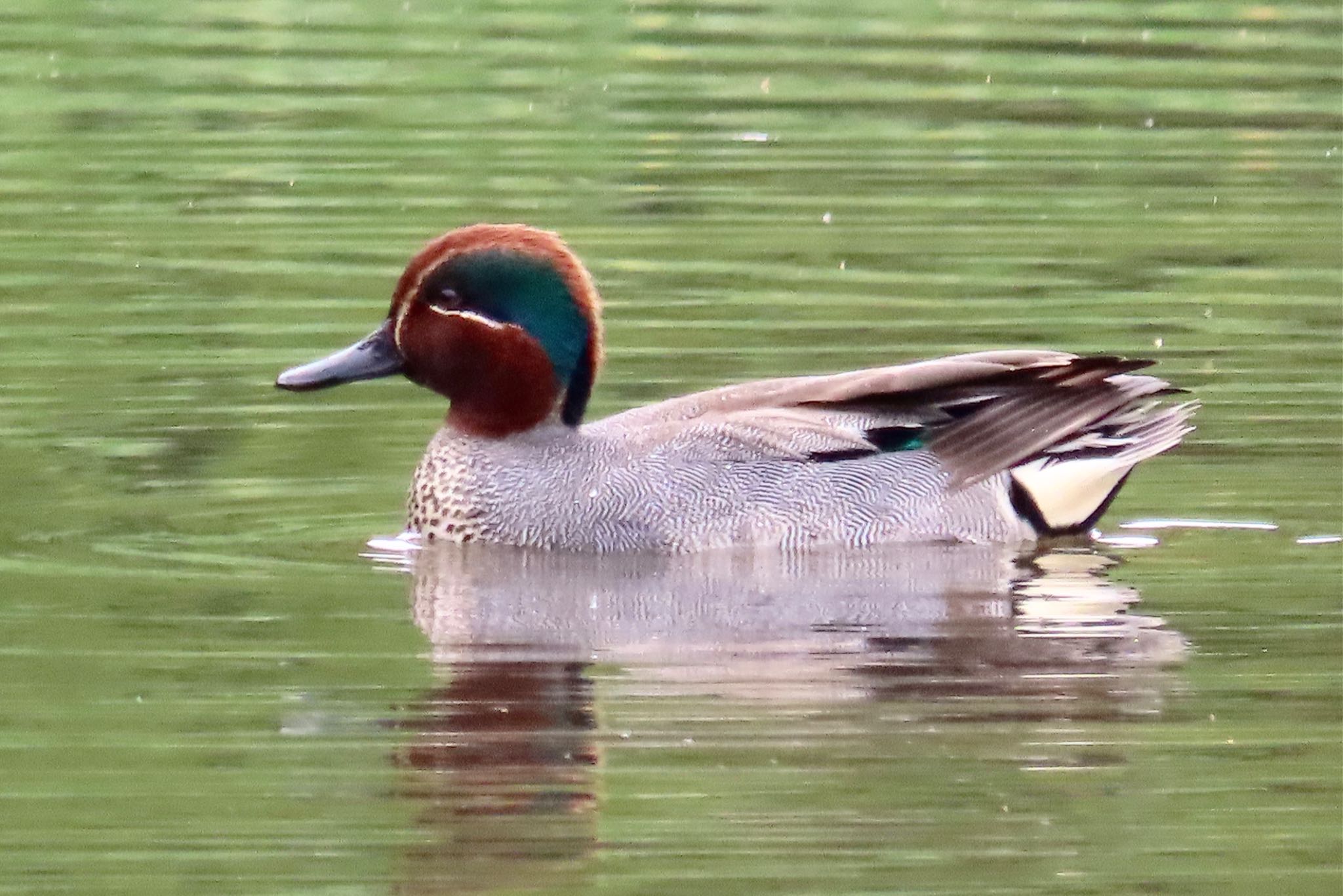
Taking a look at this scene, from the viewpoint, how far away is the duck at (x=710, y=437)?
31.9 feet

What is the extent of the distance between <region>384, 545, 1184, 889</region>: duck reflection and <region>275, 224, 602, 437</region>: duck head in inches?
22.0

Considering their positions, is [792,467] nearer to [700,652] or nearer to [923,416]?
[923,416]

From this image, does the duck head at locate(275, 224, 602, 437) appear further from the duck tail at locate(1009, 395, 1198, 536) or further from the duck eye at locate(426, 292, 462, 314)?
the duck tail at locate(1009, 395, 1198, 536)

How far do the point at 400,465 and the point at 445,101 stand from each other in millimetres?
6538

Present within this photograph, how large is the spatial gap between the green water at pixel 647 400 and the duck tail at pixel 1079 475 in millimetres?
272

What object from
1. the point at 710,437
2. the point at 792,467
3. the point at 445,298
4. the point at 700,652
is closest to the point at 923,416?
the point at 792,467

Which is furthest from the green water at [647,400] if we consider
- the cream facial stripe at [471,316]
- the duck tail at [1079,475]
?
the cream facial stripe at [471,316]

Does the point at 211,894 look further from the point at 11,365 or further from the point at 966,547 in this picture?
the point at 11,365

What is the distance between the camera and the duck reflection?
6.98 m

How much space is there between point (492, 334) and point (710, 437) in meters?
0.81

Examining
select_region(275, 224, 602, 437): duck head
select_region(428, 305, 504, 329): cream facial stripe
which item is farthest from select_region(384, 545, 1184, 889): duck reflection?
select_region(428, 305, 504, 329): cream facial stripe

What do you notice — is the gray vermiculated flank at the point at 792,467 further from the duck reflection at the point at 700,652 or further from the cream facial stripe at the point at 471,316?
the cream facial stripe at the point at 471,316

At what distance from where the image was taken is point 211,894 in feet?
20.8

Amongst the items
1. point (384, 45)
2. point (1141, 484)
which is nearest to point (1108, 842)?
point (1141, 484)
